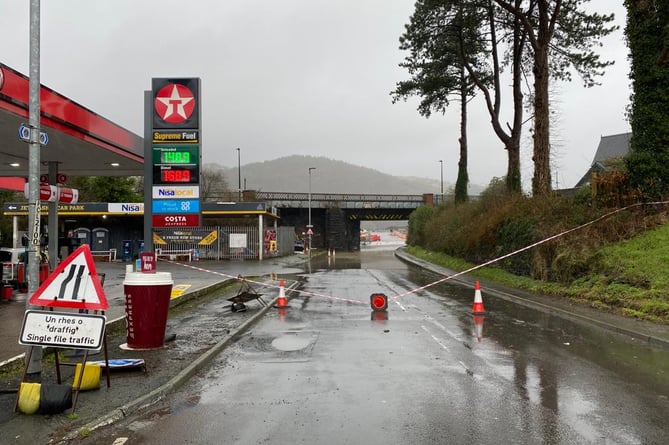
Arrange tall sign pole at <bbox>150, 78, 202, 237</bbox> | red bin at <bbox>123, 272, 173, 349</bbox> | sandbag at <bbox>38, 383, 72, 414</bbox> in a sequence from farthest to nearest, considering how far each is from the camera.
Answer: tall sign pole at <bbox>150, 78, 202, 237</bbox>
red bin at <bbox>123, 272, 173, 349</bbox>
sandbag at <bbox>38, 383, 72, 414</bbox>

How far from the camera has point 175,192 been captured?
1126 cm

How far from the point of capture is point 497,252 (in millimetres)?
21672

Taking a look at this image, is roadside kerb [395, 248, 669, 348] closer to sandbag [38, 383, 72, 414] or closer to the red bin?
the red bin

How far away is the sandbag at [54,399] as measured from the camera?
508cm

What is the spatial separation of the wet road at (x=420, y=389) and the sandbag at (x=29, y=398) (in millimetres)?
905

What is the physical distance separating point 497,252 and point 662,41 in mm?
9768

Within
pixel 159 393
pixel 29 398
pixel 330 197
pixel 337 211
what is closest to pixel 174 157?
pixel 159 393

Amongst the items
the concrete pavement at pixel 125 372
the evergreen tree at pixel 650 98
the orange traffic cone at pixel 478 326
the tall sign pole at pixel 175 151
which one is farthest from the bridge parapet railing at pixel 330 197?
the orange traffic cone at pixel 478 326

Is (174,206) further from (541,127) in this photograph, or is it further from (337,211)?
(337,211)

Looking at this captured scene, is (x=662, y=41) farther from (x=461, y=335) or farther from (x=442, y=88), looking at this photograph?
(x=442, y=88)

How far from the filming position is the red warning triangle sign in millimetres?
5742

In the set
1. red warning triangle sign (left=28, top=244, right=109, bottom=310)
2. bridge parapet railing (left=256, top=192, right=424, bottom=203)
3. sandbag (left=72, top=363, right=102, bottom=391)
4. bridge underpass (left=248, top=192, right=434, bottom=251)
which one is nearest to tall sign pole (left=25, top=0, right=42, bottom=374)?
red warning triangle sign (left=28, top=244, right=109, bottom=310)

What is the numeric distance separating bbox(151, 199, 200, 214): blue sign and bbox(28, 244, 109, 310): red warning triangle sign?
531 centimetres

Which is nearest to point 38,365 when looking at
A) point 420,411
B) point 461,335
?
point 420,411
